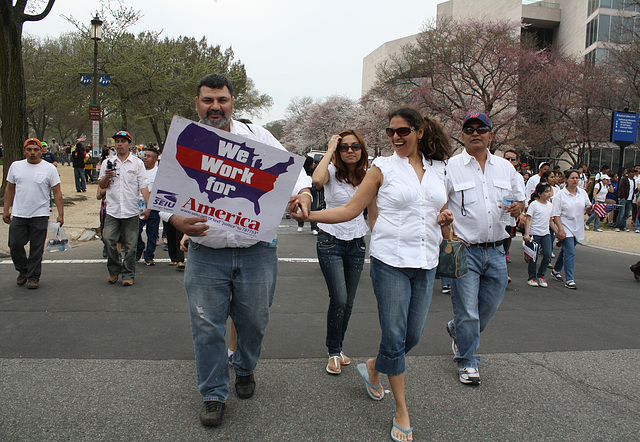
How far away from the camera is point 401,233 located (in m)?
3.14

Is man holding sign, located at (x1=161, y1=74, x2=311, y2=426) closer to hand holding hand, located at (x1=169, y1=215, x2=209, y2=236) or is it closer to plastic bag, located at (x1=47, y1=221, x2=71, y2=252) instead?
hand holding hand, located at (x1=169, y1=215, x2=209, y2=236)

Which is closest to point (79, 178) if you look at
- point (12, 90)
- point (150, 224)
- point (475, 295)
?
point (12, 90)

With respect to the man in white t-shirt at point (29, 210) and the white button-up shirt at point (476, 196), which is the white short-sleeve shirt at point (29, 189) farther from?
the white button-up shirt at point (476, 196)

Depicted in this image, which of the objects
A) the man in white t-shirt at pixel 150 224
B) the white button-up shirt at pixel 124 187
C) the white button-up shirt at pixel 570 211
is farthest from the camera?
the man in white t-shirt at pixel 150 224

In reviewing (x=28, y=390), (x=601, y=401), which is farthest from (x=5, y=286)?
(x=601, y=401)

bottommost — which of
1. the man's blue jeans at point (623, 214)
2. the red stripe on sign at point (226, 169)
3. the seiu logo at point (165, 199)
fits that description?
the man's blue jeans at point (623, 214)

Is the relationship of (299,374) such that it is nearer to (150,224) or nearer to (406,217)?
(406,217)

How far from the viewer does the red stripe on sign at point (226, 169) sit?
2.94 metres

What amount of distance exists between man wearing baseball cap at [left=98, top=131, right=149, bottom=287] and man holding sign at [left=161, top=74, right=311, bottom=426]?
394cm

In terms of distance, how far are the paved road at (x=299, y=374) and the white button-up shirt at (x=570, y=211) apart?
1.49 meters

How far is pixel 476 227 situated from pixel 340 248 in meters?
1.08

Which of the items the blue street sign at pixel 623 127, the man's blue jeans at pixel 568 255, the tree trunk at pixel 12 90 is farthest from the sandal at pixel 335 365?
the blue street sign at pixel 623 127

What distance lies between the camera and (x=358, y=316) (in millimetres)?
5520

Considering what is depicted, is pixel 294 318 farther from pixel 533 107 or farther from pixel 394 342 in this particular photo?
pixel 533 107
